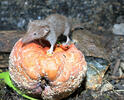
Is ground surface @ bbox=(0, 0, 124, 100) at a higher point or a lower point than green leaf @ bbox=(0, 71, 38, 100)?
higher

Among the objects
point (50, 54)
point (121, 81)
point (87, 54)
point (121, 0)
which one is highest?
point (121, 0)

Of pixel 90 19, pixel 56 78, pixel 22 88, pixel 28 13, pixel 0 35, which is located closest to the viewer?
pixel 56 78

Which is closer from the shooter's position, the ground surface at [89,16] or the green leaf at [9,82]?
the green leaf at [9,82]

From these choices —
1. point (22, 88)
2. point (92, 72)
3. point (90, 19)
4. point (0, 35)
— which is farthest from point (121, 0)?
point (22, 88)

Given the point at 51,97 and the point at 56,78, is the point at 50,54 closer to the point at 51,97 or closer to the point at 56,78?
the point at 56,78

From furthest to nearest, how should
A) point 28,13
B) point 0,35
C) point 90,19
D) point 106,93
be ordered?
point 90,19
point 28,13
point 0,35
point 106,93

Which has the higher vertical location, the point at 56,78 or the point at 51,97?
the point at 56,78

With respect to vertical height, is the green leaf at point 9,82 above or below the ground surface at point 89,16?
below

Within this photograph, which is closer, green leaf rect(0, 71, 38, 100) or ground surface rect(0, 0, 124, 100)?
green leaf rect(0, 71, 38, 100)

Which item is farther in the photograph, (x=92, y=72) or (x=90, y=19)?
(x=90, y=19)

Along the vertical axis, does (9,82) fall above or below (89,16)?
below

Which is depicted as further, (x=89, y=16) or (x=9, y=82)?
(x=89, y=16)
